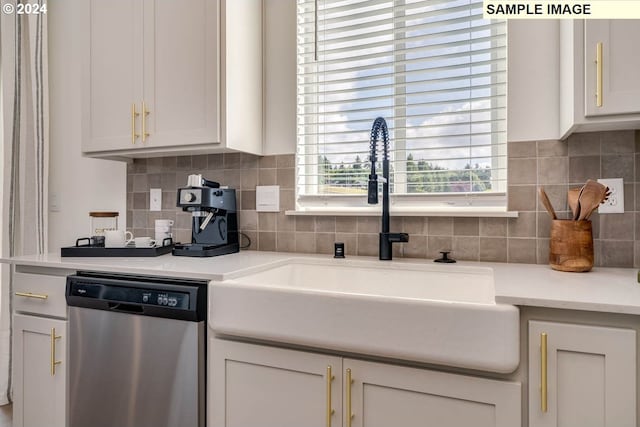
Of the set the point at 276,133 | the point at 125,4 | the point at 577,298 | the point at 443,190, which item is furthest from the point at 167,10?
the point at 577,298

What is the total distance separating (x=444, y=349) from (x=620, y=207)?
→ 96 cm

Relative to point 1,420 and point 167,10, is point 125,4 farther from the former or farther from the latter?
point 1,420

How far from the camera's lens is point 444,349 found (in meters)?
0.98

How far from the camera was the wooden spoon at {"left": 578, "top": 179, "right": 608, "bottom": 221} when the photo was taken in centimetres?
125

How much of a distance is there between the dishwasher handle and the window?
2.87 feet

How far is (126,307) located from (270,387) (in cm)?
63

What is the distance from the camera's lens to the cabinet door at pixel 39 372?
5.12 feet

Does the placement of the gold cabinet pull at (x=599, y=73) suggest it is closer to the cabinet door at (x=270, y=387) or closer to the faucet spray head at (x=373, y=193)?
the faucet spray head at (x=373, y=193)

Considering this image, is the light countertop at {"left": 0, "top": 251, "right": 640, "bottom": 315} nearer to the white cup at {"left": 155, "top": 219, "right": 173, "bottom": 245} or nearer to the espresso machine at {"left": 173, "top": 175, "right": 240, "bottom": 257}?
the espresso machine at {"left": 173, "top": 175, "right": 240, "bottom": 257}

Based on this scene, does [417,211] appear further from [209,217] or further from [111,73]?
[111,73]

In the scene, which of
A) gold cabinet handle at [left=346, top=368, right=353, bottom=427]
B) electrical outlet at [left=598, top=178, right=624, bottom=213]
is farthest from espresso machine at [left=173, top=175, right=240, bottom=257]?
electrical outlet at [left=598, top=178, right=624, bottom=213]

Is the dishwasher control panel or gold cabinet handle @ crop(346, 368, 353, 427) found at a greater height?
the dishwasher control panel

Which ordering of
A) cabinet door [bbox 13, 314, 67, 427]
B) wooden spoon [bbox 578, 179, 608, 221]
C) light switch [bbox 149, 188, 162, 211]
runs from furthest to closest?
light switch [bbox 149, 188, 162, 211] < cabinet door [bbox 13, 314, 67, 427] < wooden spoon [bbox 578, 179, 608, 221]

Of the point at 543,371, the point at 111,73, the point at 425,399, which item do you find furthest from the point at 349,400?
the point at 111,73
